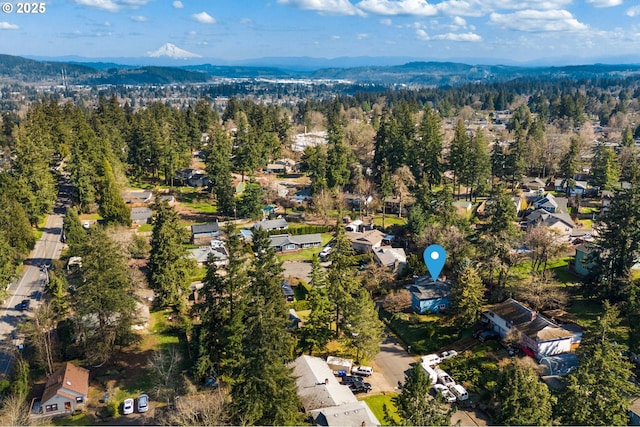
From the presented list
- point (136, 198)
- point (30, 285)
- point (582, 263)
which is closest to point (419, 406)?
point (582, 263)

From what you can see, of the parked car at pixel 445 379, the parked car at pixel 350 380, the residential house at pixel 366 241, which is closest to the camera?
the parked car at pixel 445 379

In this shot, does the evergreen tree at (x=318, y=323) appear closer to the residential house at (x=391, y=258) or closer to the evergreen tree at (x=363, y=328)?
the evergreen tree at (x=363, y=328)

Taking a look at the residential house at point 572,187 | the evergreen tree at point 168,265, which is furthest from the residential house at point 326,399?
the residential house at point 572,187

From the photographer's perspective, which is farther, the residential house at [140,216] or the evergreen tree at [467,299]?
the residential house at [140,216]

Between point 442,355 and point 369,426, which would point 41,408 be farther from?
point 442,355

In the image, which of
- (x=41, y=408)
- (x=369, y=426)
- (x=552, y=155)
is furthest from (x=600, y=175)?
(x=41, y=408)
